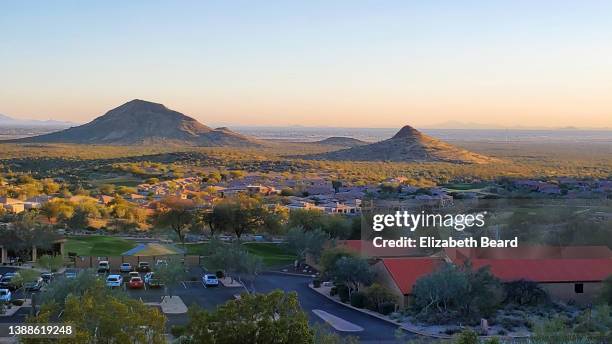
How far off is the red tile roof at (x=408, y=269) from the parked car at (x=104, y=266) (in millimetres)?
12918

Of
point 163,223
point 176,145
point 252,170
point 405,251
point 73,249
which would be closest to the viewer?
point 405,251

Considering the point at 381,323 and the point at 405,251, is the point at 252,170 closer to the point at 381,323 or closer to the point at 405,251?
the point at 405,251

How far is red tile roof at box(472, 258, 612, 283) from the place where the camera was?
94.6 feet

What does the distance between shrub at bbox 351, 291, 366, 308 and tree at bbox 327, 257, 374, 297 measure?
3.20 feet

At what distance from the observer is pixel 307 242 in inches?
1503

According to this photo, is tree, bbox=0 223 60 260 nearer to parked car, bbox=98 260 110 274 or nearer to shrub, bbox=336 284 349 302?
parked car, bbox=98 260 110 274

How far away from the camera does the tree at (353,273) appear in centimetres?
2941

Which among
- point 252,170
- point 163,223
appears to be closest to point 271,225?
point 163,223

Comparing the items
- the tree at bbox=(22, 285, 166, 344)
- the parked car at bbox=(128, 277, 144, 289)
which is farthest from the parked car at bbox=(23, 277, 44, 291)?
the tree at bbox=(22, 285, 166, 344)

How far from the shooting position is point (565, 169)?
388 feet

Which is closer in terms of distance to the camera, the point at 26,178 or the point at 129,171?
the point at 26,178

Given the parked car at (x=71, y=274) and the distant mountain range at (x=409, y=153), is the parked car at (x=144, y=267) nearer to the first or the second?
the parked car at (x=71, y=274)

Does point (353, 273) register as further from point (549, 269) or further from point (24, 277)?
point (24, 277)

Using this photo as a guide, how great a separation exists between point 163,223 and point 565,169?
8773 cm
